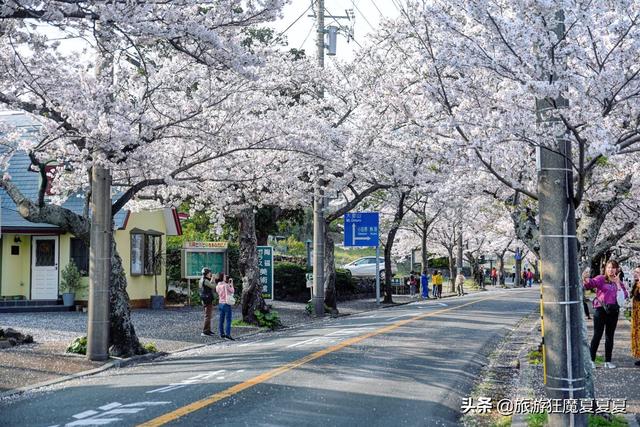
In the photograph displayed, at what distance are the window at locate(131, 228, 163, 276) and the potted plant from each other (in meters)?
2.45

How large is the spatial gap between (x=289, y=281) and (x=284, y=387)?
2450cm

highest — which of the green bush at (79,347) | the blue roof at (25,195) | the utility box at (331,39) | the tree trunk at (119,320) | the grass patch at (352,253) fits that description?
the utility box at (331,39)

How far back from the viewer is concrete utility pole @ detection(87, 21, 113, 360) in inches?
565

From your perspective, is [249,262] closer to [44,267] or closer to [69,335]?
[69,335]

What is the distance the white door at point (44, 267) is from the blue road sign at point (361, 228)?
12.6 metres

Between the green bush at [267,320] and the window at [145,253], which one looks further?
the window at [145,253]

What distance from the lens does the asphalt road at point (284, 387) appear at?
872 centimetres

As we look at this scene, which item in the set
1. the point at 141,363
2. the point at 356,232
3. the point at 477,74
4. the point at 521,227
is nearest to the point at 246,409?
the point at 477,74

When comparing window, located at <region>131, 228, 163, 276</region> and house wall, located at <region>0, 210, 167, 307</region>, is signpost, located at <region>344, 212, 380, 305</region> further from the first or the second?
house wall, located at <region>0, 210, 167, 307</region>

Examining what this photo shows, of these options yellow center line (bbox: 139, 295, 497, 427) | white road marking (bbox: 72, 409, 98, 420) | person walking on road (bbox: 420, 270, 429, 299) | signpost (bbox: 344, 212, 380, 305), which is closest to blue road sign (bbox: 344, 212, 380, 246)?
signpost (bbox: 344, 212, 380, 305)

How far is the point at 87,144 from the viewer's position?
13.7 meters

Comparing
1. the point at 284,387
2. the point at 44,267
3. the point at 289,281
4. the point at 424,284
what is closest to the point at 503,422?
the point at 284,387

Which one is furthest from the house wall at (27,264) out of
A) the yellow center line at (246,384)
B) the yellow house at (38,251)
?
the yellow center line at (246,384)

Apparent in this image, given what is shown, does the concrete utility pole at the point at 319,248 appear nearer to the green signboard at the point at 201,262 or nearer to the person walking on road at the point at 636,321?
the green signboard at the point at 201,262
